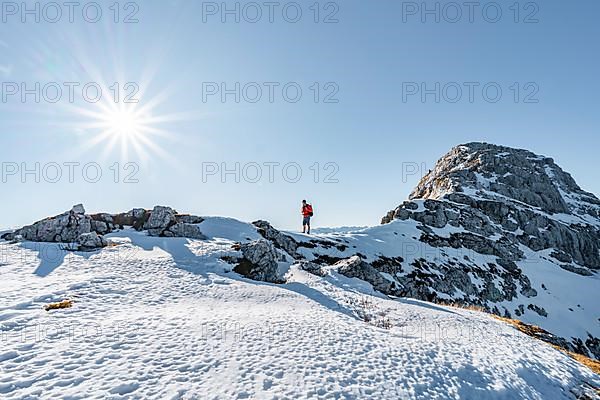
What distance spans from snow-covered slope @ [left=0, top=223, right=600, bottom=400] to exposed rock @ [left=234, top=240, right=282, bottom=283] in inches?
109

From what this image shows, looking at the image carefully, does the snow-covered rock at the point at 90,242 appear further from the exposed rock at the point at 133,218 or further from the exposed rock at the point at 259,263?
the exposed rock at the point at 259,263

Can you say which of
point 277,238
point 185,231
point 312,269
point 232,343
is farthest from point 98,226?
point 232,343

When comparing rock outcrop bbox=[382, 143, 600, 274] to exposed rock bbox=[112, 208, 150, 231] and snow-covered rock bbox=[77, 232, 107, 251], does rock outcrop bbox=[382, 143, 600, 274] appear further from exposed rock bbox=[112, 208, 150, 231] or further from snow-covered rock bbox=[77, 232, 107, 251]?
Result: snow-covered rock bbox=[77, 232, 107, 251]

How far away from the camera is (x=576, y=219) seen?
322 ft

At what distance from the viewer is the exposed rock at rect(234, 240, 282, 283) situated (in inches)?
888

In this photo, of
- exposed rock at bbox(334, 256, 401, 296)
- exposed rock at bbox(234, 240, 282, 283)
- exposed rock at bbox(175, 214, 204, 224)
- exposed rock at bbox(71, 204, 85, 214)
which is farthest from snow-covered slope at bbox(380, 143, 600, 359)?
exposed rock at bbox(71, 204, 85, 214)

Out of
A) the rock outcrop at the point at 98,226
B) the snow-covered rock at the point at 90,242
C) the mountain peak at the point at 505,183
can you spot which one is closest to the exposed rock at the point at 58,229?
the rock outcrop at the point at 98,226

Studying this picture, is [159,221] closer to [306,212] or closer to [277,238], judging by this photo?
[277,238]

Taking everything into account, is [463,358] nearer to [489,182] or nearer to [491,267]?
[491,267]

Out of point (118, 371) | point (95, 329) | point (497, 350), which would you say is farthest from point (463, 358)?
point (95, 329)

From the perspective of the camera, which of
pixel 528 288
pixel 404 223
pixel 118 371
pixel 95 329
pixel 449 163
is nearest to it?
pixel 118 371

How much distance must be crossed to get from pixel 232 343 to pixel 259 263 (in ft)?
44.6

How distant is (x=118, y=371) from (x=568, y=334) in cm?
6065

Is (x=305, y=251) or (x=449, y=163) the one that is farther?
(x=449, y=163)
